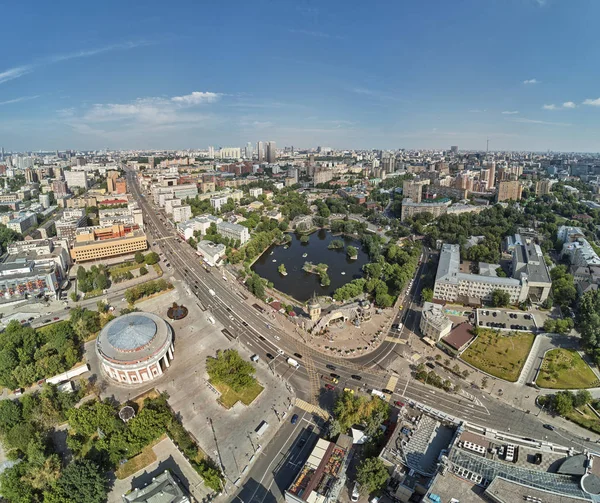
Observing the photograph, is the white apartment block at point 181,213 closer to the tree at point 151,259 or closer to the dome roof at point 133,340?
the tree at point 151,259

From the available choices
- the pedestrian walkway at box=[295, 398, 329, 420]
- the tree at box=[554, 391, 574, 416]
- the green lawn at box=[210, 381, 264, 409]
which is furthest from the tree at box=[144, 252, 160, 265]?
the tree at box=[554, 391, 574, 416]

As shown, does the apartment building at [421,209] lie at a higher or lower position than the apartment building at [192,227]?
higher

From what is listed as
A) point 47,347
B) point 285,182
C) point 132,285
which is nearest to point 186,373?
point 47,347

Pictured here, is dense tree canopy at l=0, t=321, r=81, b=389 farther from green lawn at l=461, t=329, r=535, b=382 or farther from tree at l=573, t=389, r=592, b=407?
tree at l=573, t=389, r=592, b=407

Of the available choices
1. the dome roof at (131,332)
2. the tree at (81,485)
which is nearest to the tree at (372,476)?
the tree at (81,485)

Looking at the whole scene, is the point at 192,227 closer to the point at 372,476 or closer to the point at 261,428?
the point at 261,428

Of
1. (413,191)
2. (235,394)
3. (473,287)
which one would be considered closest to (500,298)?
(473,287)
